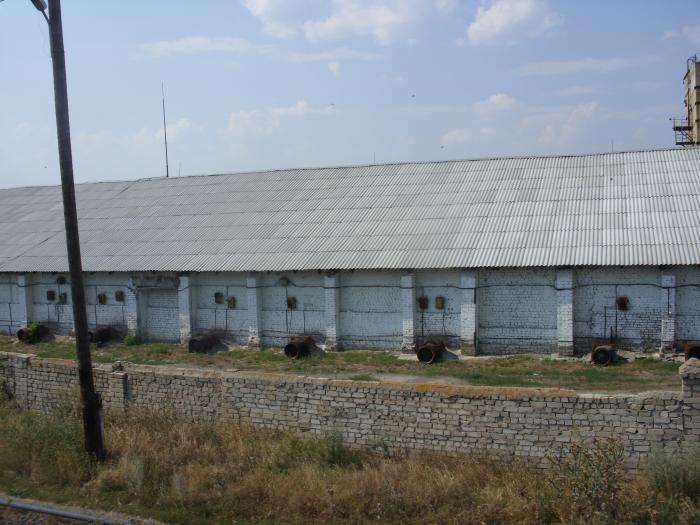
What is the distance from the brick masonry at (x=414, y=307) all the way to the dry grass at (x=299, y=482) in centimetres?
665

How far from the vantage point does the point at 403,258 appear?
1669 cm

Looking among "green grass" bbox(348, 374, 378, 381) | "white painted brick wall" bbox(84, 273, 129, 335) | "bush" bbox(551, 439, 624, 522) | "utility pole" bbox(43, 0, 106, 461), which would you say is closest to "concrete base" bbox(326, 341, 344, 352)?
"green grass" bbox(348, 374, 378, 381)

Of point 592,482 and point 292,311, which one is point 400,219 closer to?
point 292,311

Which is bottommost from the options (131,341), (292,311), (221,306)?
(131,341)

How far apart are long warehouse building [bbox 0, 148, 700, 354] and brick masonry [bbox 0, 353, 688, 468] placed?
605cm

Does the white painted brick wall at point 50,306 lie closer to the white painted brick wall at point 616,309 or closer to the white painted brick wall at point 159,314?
the white painted brick wall at point 159,314

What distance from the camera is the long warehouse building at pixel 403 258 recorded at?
15.3m

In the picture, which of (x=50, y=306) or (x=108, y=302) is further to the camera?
(x=50, y=306)

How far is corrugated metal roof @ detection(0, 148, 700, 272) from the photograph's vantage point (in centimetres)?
1594

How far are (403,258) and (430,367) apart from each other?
121 inches

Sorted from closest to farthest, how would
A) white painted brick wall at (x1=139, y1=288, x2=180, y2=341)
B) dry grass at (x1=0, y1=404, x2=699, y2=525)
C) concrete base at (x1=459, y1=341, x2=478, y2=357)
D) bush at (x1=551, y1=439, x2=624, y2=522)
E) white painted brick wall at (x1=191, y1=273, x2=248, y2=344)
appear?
bush at (x1=551, y1=439, x2=624, y2=522), dry grass at (x1=0, y1=404, x2=699, y2=525), concrete base at (x1=459, y1=341, x2=478, y2=357), white painted brick wall at (x1=191, y1=273, x2=248, y2=344), white painted brick wall at (x1=139, y1=288, x2=180, y2=341)

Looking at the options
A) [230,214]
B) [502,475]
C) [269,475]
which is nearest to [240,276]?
[230,214]

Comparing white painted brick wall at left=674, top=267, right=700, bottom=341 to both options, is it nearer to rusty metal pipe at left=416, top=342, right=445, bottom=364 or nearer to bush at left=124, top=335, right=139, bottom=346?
rusty metal pipe at left=416, top=342, right=445, bottom=364

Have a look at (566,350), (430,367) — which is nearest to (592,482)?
(430,367)
